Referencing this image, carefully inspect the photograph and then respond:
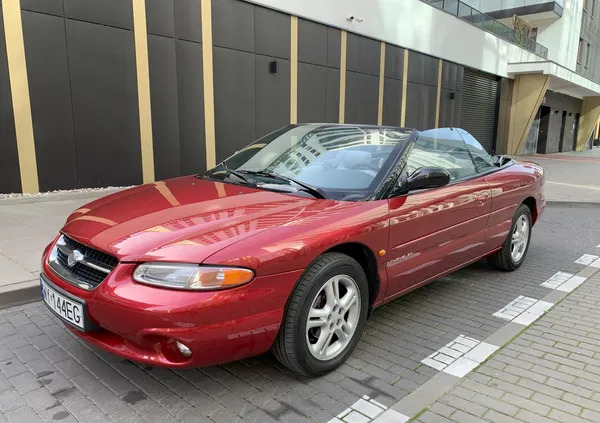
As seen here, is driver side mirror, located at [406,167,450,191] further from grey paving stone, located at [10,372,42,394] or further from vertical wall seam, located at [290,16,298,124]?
vertical wall seam, located at [290,16,298,124]

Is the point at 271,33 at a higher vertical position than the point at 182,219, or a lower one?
higher

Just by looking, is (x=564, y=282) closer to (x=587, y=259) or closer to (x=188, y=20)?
(x=587, y=259)

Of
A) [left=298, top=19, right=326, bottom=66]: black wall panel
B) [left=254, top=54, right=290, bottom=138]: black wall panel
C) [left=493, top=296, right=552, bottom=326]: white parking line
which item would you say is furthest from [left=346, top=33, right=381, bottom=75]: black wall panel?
[left=493, top=296, right=552, bottom=326]: white parking line

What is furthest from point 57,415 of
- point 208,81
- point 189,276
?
point 208,81

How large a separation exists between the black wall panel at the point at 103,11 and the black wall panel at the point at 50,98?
1.01 ft

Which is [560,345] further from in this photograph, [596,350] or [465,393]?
[465,393]

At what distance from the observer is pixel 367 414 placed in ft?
8.19

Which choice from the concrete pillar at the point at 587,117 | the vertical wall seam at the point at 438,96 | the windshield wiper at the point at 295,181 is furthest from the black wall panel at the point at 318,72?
the concrete pillar at the point at 587,117

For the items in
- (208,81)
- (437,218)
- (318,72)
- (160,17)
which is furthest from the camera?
(318,72)

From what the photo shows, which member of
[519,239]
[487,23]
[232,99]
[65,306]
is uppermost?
[487,23]

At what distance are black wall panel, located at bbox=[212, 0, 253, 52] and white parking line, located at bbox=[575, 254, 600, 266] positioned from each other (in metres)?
8.09

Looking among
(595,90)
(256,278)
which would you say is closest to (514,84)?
(595,90)

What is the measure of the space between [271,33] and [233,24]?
120 centimetres

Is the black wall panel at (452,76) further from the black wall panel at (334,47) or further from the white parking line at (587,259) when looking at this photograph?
the white parking line at (587,259)
